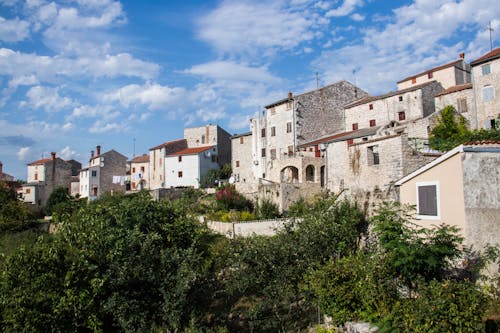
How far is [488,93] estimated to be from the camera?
3294 centimetres

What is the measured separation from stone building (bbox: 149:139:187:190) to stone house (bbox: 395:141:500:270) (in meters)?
49.7

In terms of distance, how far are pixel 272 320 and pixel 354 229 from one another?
7.22m

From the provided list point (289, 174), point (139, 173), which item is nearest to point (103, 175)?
point (139, 173)

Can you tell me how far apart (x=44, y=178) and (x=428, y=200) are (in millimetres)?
69536

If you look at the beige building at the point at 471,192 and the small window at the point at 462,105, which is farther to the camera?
the small window at the point at 462,105

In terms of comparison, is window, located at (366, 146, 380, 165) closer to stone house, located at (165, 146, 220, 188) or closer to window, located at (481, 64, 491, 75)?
window, located at (481, 64, 491, 75)

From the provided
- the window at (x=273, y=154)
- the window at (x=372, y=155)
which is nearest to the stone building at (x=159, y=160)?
the window at (x=273, y=154)

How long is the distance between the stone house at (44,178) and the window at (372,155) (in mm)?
58653

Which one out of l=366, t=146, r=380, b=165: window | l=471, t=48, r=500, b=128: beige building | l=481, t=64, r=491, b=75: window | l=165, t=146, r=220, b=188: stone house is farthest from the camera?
l=165, t=146, r=220, b=188: stone house

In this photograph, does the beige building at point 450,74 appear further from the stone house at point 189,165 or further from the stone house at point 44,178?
the stone house at point 44,178

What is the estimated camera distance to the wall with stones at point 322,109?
4581cm

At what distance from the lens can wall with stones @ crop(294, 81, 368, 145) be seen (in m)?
45.8

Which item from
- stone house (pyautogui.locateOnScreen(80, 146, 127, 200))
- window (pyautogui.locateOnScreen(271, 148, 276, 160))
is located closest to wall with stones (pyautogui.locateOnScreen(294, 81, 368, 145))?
window (pyautogui.locateOnScreen(271, 148, 276, 160))

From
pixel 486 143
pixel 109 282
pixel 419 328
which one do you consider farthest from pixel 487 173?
pixel 109 282
